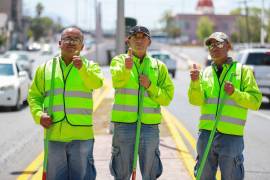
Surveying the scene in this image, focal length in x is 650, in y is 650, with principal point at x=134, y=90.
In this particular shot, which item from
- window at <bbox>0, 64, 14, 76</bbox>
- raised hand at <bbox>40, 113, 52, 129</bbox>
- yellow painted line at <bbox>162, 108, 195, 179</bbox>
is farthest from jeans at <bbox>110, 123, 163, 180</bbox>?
window at <bbox>0, 64, 14, 76</bbox>

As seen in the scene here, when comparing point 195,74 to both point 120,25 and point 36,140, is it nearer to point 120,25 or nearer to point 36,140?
point 36,140

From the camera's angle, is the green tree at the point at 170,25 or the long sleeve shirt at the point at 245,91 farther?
the green tree at the point at 170,25

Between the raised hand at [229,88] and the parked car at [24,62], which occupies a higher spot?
the raised hand at [229,88]

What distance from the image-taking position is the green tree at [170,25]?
143 metres

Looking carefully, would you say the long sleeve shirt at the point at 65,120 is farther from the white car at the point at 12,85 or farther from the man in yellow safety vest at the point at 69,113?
the white car at the point at 12,85

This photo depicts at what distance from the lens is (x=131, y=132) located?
227 inches

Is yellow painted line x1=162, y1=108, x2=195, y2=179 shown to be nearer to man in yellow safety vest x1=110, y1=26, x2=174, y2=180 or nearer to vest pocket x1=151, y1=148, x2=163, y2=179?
vest pocket x1=151, y1=148, x2=163, y2=179

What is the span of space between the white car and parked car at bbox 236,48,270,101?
21.5 feet

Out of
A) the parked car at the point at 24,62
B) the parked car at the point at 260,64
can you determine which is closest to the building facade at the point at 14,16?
the parked car at the point at 24,62

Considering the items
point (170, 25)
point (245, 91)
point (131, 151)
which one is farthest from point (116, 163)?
point (170, 25)

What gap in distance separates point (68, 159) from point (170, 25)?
152189 mm

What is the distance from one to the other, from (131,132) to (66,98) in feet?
2.40

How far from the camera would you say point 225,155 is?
550 cm

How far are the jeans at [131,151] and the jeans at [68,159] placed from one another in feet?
1.38
